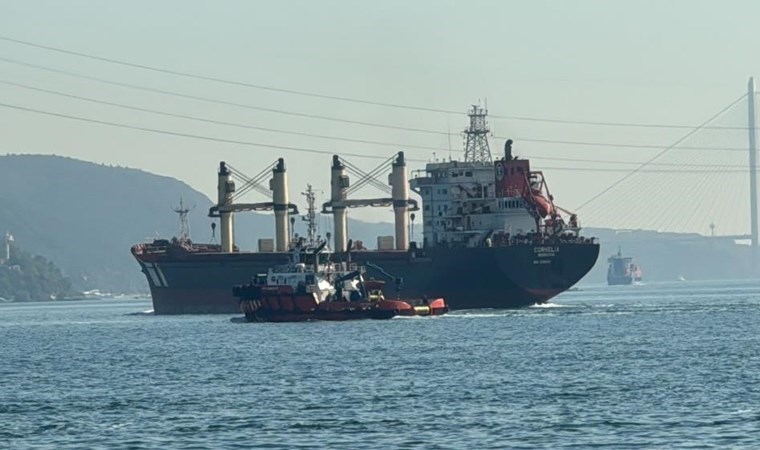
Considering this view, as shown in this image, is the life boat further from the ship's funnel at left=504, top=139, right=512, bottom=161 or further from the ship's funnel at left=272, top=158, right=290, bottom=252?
the ship's funnel at left=272, top=158, right=290, bottom=252

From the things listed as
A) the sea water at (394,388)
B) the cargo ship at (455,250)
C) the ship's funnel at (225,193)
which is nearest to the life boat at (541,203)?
the cargo ship at (455,250)

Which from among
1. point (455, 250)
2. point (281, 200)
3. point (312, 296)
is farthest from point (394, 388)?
point (281, 200)

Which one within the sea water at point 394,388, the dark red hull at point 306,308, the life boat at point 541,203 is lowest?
the sea water at point 394,388

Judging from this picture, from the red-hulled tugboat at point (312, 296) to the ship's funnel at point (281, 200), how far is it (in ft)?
138

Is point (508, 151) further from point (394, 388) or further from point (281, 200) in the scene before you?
point (394, 388)

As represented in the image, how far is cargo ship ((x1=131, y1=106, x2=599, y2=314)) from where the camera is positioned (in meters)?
152

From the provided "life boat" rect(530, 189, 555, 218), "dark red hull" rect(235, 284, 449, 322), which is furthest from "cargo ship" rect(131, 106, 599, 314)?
"dark red hull" rect(235, 284, 449, 322)

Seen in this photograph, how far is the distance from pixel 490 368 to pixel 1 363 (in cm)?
2721

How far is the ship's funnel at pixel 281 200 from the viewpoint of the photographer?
17401 cm

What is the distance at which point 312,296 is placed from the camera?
12731cm

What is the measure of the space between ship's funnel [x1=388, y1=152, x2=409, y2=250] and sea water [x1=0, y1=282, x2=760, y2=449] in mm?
52704

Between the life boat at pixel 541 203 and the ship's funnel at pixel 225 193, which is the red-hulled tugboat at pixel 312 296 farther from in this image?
the ship's funnel at pixel 225 193

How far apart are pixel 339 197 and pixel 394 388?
103229 millimetres

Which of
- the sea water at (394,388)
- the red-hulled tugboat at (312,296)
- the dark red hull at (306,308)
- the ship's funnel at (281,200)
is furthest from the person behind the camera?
the ship's funnel at (281,200)
